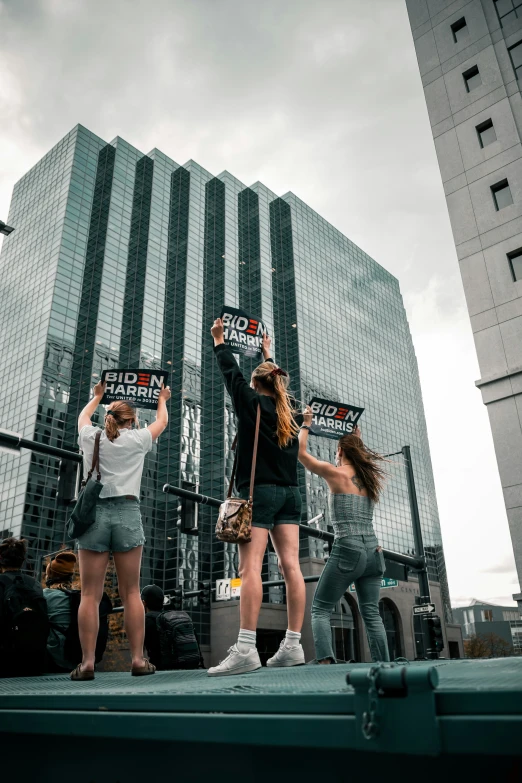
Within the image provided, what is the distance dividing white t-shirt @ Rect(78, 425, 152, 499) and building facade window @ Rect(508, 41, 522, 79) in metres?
21.2

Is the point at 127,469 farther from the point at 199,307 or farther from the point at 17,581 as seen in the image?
the point at 199,307

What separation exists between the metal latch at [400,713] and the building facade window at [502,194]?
19740 mm

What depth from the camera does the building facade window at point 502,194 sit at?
18453mm

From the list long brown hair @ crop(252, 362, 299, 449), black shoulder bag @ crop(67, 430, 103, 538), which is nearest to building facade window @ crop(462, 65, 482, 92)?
long brown hair @ crop(252, 362, 299, 449)

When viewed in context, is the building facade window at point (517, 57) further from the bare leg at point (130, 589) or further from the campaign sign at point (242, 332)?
the bare leg at point (130, 589)

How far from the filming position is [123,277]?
83.9m

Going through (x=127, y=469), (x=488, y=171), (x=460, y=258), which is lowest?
(x=127, y=469)

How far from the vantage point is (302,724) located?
5.28 feet

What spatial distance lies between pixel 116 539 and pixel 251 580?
1.18 metres

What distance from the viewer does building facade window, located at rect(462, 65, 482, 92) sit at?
20750mm

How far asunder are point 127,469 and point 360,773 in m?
3.49

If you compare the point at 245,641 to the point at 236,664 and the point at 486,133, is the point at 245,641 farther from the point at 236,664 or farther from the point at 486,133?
the point at 486,133

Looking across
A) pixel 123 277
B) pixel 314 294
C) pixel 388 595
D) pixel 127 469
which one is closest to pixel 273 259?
pixel 314 294

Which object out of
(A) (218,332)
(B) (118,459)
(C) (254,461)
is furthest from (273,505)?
(A) (218,332)
